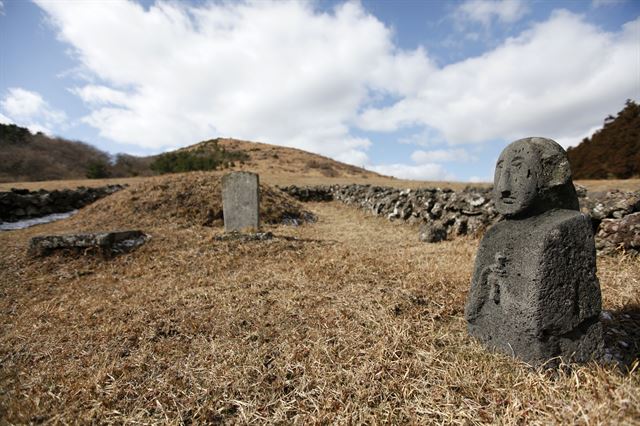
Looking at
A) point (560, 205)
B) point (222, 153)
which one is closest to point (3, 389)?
point (560, 205)

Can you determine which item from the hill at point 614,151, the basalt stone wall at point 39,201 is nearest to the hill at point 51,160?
the basalt stone wall at point 39,201

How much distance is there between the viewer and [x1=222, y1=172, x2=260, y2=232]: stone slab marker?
8812 millimetres

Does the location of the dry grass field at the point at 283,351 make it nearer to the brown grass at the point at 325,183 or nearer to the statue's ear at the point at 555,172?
the statue's ear at the point at 555,172

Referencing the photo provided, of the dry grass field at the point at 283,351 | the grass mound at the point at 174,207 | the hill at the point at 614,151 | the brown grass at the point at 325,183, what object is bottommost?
the dry grass field at the point at 283,351

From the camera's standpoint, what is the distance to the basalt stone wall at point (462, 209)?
541 centimetres

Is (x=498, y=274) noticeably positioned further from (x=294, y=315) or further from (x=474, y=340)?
(x=294, y=315)

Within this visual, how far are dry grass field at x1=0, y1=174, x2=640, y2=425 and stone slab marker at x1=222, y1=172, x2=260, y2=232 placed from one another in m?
2.87

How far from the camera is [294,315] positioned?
3779mm

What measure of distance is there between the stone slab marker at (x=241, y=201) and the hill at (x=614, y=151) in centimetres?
2076

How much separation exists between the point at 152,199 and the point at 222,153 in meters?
40.4

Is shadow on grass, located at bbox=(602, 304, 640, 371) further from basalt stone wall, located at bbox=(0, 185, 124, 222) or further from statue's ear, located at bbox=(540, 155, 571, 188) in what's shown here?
basalt stone wall, located at bbox=(0, 185, 124, 222)

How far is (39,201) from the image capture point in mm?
14188

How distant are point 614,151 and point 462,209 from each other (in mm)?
19783

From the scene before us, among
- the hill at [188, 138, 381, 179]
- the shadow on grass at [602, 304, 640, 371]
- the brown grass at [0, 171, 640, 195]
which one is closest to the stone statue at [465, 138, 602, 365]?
the shadow on grass at [602, 304, 640, 371]
